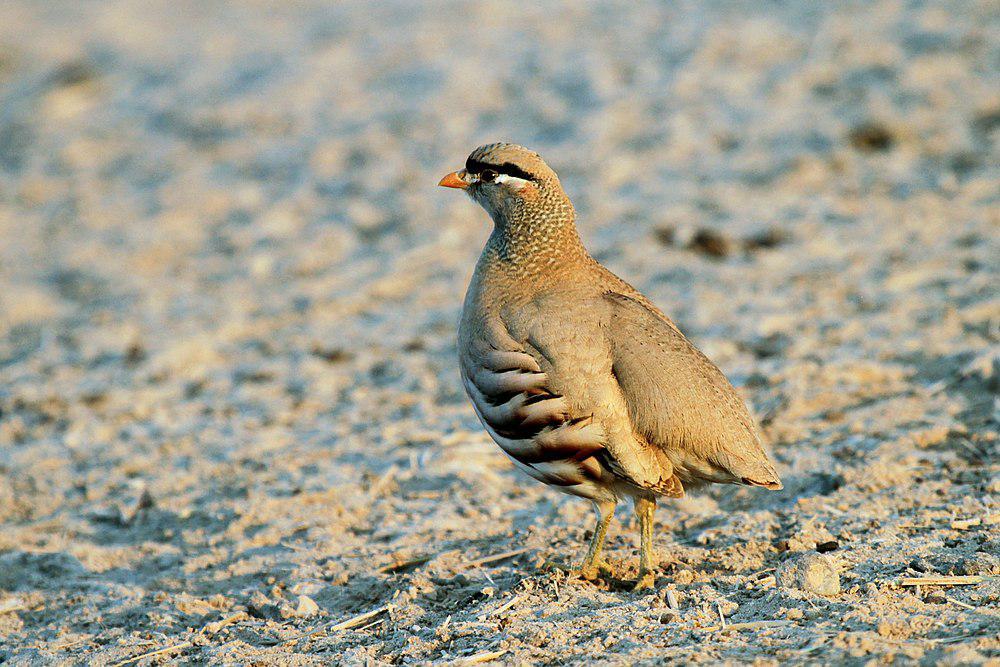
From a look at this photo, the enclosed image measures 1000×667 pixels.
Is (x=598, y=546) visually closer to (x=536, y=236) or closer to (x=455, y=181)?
(x=536, y=236)

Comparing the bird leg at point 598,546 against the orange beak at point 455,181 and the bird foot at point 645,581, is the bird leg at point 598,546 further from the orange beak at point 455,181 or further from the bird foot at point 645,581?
the orange beak at point 455,181

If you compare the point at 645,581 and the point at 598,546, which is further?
the point at 598,546

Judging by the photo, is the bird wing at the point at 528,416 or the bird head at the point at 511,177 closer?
the bird wing at the point at 528,416

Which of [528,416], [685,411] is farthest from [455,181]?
[685,411]

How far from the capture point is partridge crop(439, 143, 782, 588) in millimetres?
4891

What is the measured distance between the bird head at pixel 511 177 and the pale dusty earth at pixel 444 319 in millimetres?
1622

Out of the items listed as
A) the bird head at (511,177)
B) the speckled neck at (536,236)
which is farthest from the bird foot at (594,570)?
the bird head at (511,177)

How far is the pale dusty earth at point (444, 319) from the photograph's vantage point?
4.84m

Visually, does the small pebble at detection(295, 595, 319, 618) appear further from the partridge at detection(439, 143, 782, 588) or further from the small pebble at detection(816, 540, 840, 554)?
the small pebble at detection(816, 540, 840, 554)

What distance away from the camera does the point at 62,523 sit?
21.0 ft

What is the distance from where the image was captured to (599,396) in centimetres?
492

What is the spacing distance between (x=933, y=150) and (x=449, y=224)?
4.17 metres

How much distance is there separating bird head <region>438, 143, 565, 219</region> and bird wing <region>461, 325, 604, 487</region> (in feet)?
2.51

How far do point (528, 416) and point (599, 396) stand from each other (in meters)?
0.32
